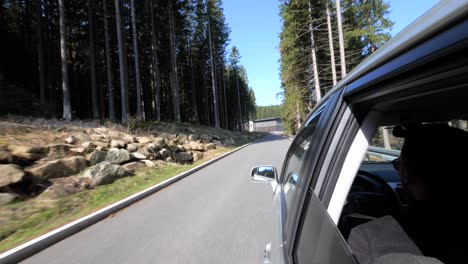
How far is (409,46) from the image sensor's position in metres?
0.92

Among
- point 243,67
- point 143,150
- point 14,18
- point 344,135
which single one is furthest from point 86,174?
point 243,67

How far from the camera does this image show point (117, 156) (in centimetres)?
1373

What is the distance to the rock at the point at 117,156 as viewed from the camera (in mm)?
13438

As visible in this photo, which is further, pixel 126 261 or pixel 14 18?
pixel 14 18

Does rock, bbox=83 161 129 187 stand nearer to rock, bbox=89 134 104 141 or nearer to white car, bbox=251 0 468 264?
rock, bbox=89 134 104 141

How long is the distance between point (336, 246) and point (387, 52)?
710 mm

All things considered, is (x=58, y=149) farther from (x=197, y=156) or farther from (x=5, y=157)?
(x=197, y=156)

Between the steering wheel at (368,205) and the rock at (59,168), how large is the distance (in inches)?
388

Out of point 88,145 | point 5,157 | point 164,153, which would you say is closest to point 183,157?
point 164,153

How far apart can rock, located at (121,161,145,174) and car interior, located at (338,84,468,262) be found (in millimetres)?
11860

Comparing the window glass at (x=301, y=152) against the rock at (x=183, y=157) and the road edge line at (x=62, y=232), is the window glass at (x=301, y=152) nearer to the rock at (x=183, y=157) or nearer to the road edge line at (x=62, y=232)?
the road edge line at (x=62, y=232)

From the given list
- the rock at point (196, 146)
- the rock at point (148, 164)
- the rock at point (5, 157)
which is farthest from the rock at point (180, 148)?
the rock at point (5, 157)

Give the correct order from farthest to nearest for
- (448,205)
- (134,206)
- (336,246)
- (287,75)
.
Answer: (287,75) → (134,206) → (448,205) → (336,246)

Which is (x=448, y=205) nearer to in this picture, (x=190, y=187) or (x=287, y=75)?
(x=190, y=187)
